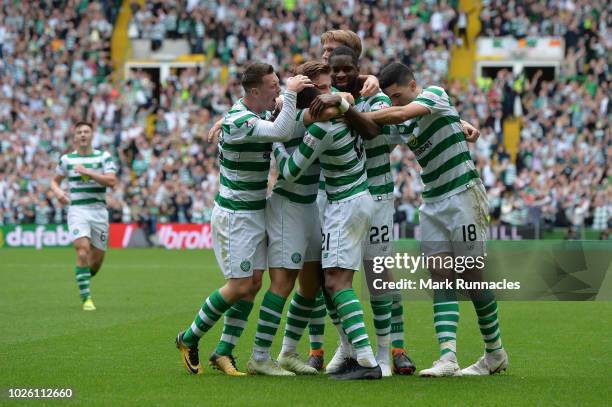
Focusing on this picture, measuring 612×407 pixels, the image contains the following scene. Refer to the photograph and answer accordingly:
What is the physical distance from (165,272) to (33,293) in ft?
16.7

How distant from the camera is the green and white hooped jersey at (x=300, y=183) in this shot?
8.80 m

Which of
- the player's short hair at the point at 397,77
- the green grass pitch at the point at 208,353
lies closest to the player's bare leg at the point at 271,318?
the green grass pitch at the point at 208,353

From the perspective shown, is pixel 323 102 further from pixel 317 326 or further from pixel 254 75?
pixel 317 326

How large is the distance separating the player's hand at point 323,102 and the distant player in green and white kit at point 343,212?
0.27ft

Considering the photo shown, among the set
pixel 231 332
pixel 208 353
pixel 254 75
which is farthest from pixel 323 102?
pixel 208 353

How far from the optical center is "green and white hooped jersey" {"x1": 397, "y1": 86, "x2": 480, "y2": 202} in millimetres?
9070

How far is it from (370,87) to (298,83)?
625mm

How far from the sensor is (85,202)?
50.5 ft

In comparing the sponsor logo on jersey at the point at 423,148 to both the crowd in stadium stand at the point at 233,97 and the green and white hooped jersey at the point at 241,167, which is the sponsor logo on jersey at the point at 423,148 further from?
the crowd in stadium stand at the point at 233,97

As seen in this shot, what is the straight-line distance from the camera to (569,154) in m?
31.3

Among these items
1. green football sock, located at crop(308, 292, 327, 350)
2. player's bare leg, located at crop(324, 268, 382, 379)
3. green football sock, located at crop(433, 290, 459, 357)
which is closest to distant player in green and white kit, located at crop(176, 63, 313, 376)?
player's bare leg, located at crop(324, 268, 382, 379)

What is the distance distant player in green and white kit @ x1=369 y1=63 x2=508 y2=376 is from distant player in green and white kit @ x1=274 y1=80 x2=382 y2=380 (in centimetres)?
67

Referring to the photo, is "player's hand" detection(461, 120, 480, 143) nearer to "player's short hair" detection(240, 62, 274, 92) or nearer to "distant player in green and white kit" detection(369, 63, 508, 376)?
"distant player in green and white kit" detection(369, 63, 508, 376)
